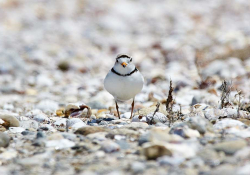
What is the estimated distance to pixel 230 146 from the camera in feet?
10.2

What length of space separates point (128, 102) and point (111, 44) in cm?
768

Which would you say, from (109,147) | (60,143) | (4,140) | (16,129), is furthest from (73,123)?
(109,147)

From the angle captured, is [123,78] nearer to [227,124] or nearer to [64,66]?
[227,124]

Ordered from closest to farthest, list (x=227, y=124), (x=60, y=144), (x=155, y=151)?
(x=155, y=151) < (x=60, y=144) < (x=227, y=124)

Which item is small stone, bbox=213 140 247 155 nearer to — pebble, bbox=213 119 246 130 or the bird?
pebble, bbox=213 119 246 130

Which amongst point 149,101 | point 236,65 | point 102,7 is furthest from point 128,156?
point 102,7

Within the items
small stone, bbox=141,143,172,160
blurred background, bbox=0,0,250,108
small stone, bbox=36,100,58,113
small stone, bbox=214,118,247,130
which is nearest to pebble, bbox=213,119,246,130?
small stone, bbox=214,118,247,130

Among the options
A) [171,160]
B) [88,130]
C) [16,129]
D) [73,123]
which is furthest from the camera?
→ [73,123]

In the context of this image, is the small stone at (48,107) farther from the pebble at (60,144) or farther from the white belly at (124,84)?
the pebble at (60,144)

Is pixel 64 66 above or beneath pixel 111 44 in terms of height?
beneath

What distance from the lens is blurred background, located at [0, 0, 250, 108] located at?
877cm

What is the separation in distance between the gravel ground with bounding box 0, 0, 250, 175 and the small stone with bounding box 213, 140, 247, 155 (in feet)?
0.04

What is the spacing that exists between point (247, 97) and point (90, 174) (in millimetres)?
4155

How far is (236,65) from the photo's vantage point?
9367 mm
